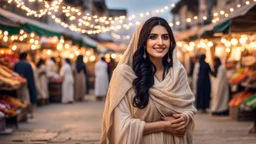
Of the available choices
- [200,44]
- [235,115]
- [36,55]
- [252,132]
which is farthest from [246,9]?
[36,55]

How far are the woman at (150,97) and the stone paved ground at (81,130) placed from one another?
6229 mm

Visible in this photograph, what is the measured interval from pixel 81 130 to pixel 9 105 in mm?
1735

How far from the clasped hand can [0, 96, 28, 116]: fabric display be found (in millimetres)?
8267

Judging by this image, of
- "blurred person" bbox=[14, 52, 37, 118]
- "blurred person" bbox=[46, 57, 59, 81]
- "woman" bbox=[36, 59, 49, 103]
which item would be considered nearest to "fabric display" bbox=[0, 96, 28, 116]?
"blurred person" bbox=[14, 52, 37, 118]

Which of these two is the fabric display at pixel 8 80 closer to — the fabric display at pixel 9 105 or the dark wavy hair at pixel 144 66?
the fabric display at pixel 9 105

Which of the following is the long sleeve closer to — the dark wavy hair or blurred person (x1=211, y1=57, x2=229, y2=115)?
the dark wavy hair

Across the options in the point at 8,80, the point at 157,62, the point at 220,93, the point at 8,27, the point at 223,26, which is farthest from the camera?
the point at 220,93

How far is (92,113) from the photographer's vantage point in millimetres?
18062

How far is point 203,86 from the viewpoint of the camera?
18.0m

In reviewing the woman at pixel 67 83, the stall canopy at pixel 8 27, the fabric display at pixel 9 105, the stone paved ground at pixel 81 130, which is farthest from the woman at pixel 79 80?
the stall canopy at pixel 8 27

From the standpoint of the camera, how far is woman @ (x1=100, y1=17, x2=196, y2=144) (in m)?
4.23

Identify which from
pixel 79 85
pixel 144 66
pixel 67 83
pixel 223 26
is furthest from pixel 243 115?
pixel 79 85

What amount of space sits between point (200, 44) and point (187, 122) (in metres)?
19.8

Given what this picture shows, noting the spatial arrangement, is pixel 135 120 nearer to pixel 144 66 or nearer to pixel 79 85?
pixel 144 66
